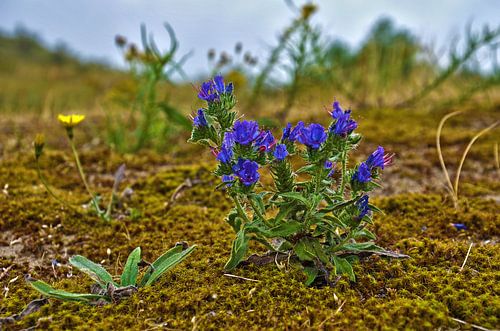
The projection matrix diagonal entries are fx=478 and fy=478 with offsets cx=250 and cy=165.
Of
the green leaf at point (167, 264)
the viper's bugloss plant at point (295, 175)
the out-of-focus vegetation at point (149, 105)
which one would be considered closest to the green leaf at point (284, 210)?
the viper's bugloss plant at point (295, 175)

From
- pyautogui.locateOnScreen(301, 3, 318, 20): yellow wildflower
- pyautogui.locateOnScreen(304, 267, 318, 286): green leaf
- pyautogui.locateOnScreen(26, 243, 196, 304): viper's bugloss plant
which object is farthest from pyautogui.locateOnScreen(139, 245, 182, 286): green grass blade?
pyautogui.locateOnScreen(301, 3, 318, 20): yellow wildflower

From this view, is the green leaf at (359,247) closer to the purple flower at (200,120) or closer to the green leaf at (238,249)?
the green leaf at (238,249)

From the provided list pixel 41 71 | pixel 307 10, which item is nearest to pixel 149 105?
pixel 307 10

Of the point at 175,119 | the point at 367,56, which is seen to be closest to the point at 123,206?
the point at 175,119

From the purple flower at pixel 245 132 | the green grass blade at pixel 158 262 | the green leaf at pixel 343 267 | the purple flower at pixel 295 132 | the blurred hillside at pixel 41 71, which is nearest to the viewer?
the purple flower at pixel 245 132

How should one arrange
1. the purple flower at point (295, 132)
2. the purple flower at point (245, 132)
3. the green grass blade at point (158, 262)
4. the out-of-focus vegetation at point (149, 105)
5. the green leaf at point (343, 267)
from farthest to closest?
the out-of-focus vegetation at point (149, 105), the green grass blade at point (158, 262), the green leaf at point (343, 267), the purple flower at point (295, 132), the purple flower at point (245, 132)

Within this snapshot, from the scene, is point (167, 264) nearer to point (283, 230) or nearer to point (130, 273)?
point (130, 273)

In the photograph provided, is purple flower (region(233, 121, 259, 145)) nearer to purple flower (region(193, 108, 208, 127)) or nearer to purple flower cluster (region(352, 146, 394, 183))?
purple flower (region(193, 108, 208, 127))

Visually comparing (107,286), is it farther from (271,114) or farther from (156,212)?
(271,114)
